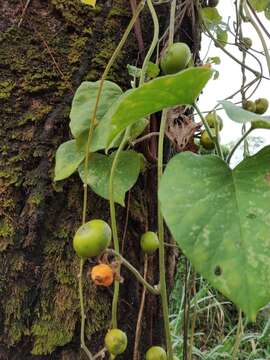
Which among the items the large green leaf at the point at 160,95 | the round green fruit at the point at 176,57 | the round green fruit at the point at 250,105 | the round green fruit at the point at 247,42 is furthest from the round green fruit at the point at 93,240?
the round green fruit at the point at 247,42

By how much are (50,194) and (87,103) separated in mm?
151

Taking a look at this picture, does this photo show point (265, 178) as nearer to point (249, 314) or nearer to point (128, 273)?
point (249, 314)

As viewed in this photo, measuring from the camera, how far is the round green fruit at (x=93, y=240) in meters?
0.55

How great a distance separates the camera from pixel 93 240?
0.55m

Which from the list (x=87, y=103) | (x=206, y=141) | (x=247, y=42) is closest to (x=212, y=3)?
(x=247, y=42)

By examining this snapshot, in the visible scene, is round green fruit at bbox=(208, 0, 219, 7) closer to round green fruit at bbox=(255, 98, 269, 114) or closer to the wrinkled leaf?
round green fruit at bbox=(255, 98, 269, 114)

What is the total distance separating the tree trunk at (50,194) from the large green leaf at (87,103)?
3.6 inches

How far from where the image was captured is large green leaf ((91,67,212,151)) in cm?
49

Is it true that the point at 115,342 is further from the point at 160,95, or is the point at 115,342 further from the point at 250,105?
the point at 250,105

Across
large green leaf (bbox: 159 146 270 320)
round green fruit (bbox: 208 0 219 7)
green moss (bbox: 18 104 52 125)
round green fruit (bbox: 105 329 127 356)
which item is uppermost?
round green fruit (bbox: 208 0 219 7)

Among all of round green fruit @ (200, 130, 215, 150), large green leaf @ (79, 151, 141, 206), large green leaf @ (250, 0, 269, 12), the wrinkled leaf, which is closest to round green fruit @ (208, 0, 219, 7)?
large green leaf @ (250, 0, 269, 12)

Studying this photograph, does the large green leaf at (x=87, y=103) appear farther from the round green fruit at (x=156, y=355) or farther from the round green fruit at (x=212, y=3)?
the round green fruit at (x=212, y=3)

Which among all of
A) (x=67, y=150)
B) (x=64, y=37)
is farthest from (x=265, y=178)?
(x=64, y=37)

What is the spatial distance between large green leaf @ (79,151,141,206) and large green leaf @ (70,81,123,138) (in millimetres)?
50
